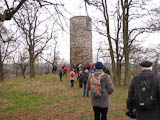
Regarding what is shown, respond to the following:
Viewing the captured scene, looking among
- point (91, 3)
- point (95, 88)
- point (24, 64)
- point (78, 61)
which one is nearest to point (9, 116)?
point (95, 88)

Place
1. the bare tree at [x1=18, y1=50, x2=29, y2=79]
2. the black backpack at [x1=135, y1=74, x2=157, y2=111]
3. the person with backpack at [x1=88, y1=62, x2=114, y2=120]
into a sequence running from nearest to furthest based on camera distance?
1. the black backpack at [x1=135, y1=74, x2=157, y2=111]
2. the person with backpack at [x1=88, y1=62, x2=114, y2=120]
3. the bare tree at [x1=18, y1=50, x2=29, y2=79]

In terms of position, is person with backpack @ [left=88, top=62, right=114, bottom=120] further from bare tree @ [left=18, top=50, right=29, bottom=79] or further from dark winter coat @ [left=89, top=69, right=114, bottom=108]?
bare tree @ [left=18, top=50, right=29, bottom=79]

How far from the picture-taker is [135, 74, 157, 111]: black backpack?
2.24m

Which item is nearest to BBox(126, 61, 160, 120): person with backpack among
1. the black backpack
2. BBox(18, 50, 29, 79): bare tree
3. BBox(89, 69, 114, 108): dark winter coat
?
the black backpack

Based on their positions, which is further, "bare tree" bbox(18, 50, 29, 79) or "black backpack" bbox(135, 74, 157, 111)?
"bare tree" bbox(18, 50, 29, 79)

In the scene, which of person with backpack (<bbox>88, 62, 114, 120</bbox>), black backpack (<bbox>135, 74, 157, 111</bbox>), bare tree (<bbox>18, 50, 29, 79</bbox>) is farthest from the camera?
bare tree (<bbox>18, 50, 29, 79</bbox>)

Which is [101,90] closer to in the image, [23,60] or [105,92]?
[105,92]

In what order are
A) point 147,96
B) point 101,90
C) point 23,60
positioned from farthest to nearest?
point 23,60
point 101,90
point 147,96

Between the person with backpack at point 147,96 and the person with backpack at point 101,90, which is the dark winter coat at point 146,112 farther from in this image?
the person with backpack at point 101,90

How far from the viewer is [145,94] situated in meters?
2.28

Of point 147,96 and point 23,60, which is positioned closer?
point 147,96

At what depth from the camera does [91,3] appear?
176 inches

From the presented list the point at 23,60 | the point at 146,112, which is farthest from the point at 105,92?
the point at 23,60

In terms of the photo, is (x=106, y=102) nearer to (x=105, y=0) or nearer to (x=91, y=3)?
(x=91, y=3)
